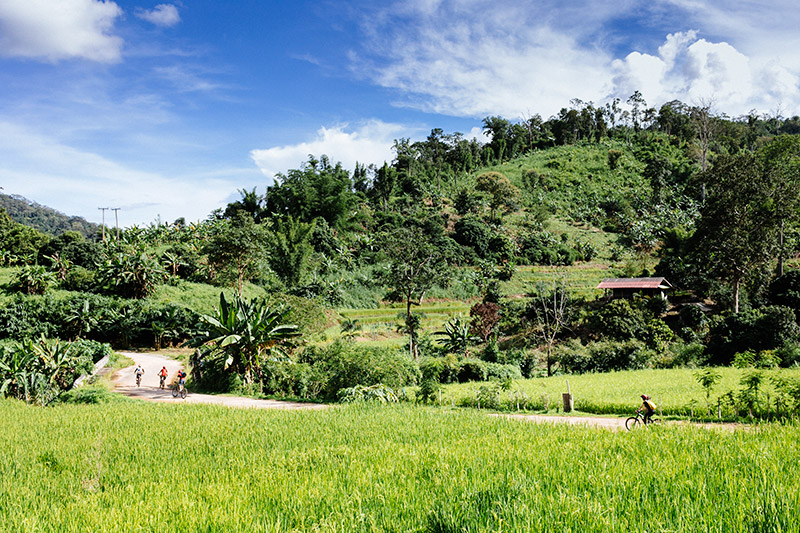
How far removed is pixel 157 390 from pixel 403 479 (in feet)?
61.1

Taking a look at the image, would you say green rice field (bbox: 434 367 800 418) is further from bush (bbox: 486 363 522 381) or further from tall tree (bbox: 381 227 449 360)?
tall tree (bbox: 381 227 449 360)

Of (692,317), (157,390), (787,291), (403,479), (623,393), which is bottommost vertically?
(157,390)

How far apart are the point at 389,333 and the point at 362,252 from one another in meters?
20.6

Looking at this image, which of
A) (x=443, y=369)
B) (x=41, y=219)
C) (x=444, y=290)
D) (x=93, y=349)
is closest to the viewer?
(x=443, y=369)

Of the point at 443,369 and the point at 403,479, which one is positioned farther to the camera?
the point at 443,369

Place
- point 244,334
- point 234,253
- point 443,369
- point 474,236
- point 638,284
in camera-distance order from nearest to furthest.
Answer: point 244,334 < point 443,369 < point 638,284 < point 234,253 < point 474,236

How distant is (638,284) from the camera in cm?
3531

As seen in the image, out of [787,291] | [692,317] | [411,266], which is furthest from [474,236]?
[787,291]

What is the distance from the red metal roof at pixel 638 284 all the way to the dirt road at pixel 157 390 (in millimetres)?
28124

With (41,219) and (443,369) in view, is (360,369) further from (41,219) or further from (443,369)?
(41,219)

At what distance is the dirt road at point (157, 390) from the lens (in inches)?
609

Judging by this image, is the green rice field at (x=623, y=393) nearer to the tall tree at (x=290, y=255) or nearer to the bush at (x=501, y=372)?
the bush at (x=501, y=372)

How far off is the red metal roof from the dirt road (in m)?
28.1

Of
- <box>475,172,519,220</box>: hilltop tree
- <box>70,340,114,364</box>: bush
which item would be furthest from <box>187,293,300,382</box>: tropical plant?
<box>475,172,519,220</box>: hilltop tree
